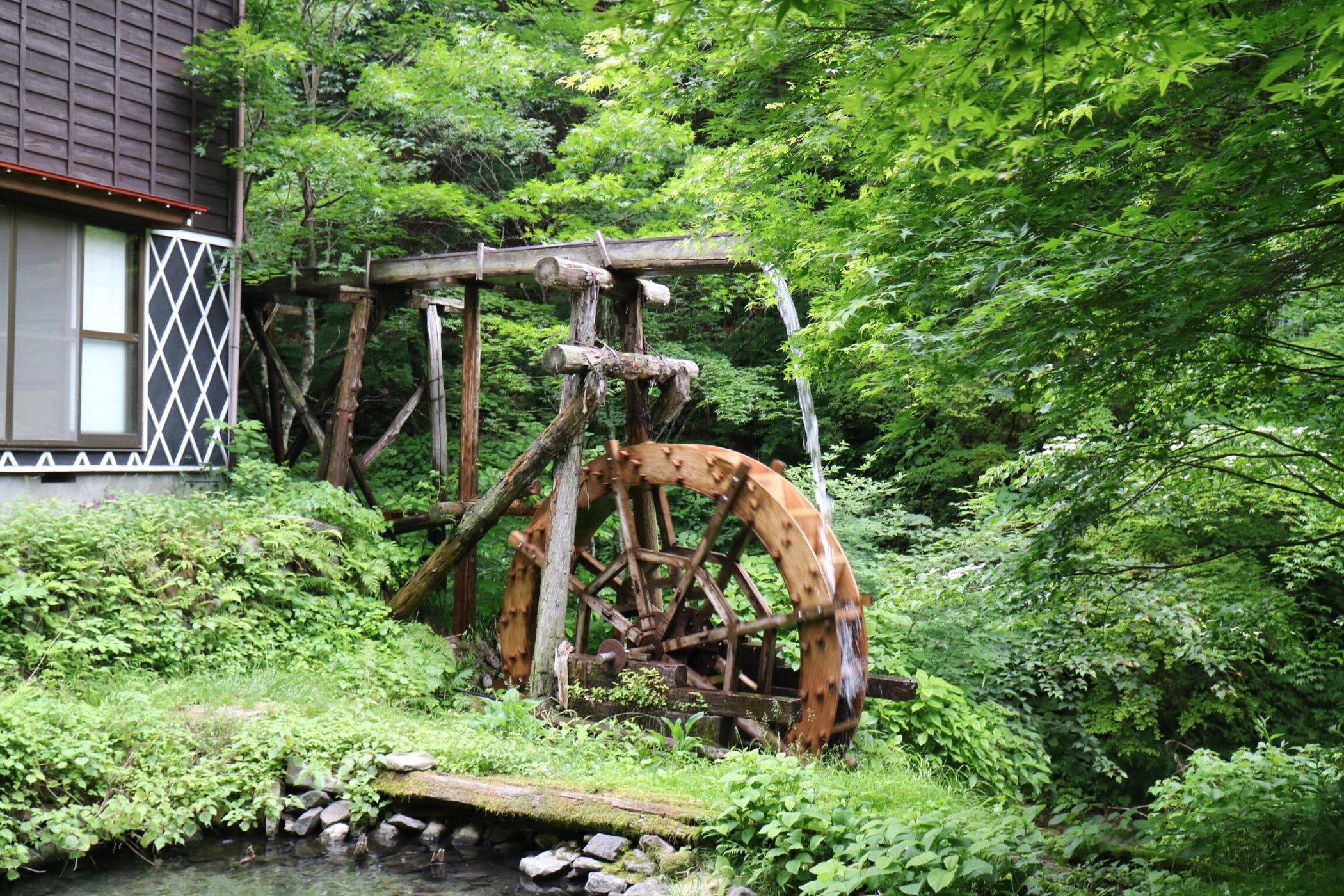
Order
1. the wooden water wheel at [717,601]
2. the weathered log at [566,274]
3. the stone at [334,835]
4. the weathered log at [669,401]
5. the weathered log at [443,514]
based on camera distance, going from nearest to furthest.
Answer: the stone at [334,835] < the wooden water wheel at [717,601] < the weathered log at [566,274] < the weathered log at [669,401] < the weathered log at [443,514]

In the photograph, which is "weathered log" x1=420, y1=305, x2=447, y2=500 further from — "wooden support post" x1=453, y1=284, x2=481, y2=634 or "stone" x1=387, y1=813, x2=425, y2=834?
"stone" x1=387, y1=813, x2=425, y2=834

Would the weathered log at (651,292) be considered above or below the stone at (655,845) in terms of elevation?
above

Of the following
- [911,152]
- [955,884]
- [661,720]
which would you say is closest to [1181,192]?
[911,152]

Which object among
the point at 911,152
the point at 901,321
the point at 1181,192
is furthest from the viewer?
the point at 901,321

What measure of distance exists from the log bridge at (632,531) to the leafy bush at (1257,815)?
7.41 feet

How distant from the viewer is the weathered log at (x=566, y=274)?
26.1 feet

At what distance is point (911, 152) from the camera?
3598 mm

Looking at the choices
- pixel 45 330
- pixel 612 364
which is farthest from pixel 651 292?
pixel 45 330

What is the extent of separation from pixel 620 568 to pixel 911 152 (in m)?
5.61

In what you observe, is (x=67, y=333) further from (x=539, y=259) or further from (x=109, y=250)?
(x=539, y=259)

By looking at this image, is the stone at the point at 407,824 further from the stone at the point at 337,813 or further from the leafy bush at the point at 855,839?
the leafy bush at the point at 855,839

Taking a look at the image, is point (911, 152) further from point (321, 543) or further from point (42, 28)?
point (42, 28)

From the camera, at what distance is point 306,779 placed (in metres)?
5.85

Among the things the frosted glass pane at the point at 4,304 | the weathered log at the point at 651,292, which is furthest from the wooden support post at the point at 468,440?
the frosted glass pane at the point at 4,304
